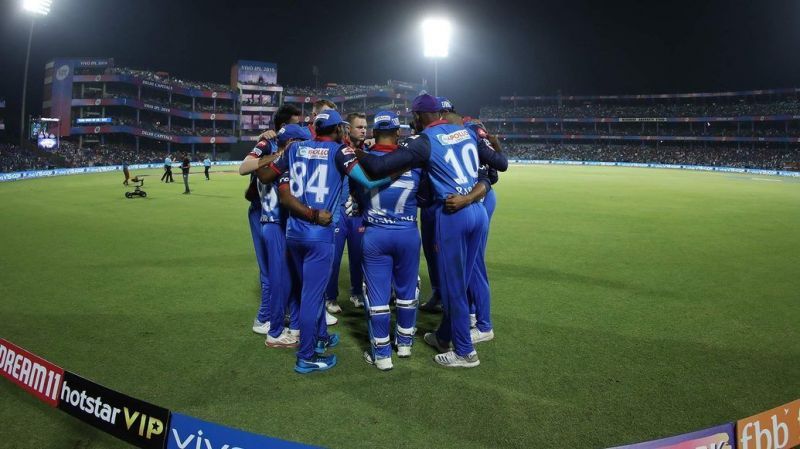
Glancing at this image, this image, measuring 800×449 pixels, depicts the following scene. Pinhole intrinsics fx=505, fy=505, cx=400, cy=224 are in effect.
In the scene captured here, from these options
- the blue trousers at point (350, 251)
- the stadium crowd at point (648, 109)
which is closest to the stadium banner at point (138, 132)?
the stadium crowd at point (648, 109)

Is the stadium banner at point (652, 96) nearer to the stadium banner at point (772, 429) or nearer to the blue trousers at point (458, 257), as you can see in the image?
the blue trousers at point (458, 257)

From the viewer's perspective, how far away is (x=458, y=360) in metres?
4.94

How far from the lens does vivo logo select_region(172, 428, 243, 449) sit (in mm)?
2828

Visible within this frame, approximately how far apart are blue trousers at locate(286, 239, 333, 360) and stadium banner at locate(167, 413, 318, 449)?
1766 mm

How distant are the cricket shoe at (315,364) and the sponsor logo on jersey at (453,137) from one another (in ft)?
7.78

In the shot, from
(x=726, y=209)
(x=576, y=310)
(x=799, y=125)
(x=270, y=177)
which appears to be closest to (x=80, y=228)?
(x=270, y=177)

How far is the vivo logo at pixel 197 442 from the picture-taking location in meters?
2.83

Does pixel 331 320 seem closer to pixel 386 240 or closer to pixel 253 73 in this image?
pixel 386 240

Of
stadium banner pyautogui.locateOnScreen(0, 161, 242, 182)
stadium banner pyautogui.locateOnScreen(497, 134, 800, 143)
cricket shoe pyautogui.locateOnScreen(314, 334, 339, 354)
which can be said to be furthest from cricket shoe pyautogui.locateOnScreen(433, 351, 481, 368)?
stadium banner pyautogui.locateOnScreen(497, 134, 800, 143)

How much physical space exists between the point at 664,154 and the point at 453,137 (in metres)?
81.2

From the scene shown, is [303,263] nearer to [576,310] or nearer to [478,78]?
[576,310]

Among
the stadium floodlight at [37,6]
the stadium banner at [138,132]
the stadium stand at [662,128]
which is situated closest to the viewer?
the stadium floodlight at [37,6]

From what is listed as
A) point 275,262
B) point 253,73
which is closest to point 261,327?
point 275,262

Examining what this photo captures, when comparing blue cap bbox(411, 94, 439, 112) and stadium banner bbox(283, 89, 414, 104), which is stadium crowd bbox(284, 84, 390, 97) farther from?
blue cap bbox(411, 94, 439, 112)
